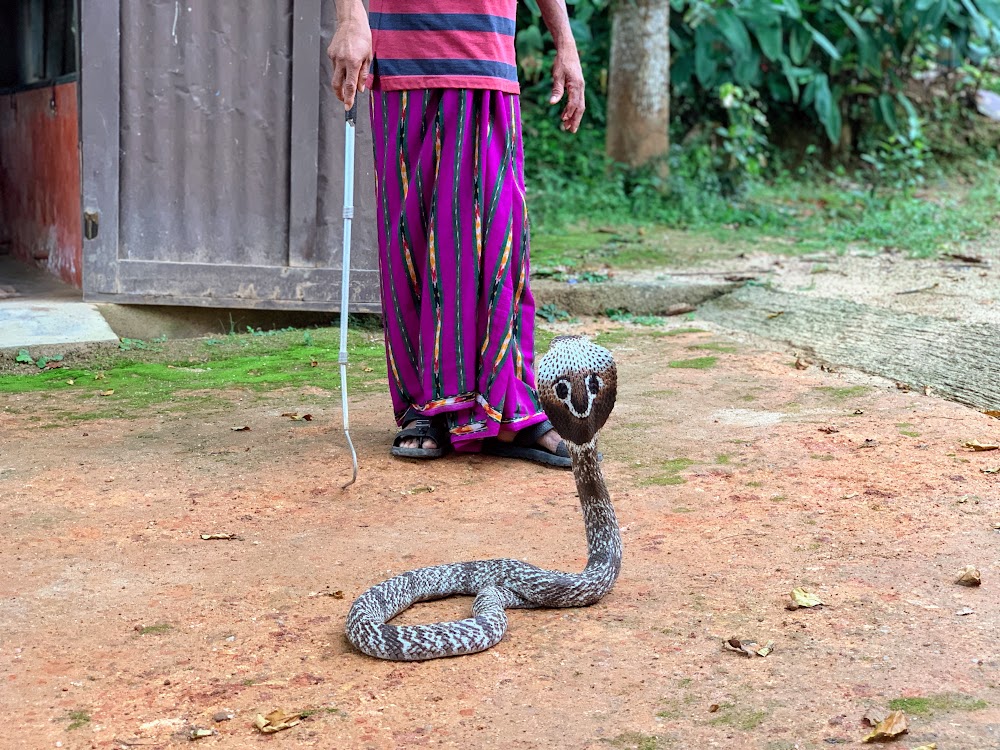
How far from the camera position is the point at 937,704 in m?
2.05

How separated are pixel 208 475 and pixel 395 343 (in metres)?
0.73

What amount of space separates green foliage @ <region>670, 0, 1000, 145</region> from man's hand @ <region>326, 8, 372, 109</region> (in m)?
6.95

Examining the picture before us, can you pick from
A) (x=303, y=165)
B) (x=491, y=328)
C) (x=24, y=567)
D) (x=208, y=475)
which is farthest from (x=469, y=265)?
(x=303, y=165)

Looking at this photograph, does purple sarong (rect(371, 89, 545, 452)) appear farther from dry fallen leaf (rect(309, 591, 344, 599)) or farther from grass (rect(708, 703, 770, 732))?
grass (rect(708, 703, 770, 732))

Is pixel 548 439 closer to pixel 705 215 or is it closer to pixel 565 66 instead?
pixel 565 66

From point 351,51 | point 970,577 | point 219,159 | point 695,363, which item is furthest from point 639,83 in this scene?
point 970,577

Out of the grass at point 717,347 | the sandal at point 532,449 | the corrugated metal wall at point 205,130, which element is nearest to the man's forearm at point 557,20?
the sandal at point 532,449

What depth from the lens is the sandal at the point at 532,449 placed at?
3.71 m

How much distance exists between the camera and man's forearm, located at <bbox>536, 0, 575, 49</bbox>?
3.75 meters

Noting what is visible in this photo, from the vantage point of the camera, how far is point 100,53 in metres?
5.48

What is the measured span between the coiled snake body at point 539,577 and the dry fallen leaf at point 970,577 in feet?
2.52

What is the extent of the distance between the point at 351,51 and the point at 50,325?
8.98 feet

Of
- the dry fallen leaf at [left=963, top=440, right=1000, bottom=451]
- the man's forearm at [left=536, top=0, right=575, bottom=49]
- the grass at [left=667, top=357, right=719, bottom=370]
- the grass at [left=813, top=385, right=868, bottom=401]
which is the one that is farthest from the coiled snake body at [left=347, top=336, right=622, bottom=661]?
the grass at [left=667, top=357, right=719, bottom=370]

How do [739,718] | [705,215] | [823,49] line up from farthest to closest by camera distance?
[823,49] → [705,215] → [739,718]
